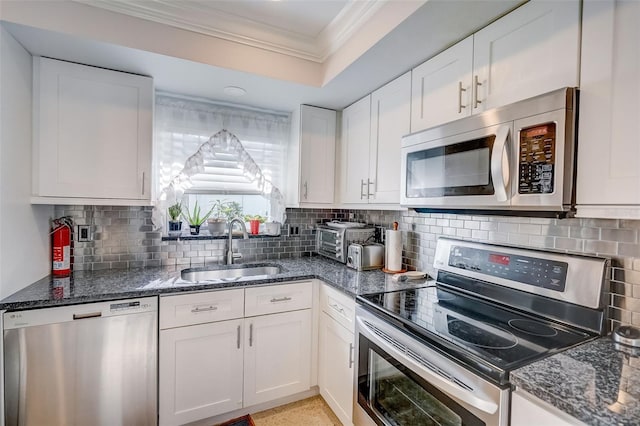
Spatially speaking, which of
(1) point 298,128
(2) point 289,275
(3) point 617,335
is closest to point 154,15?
(1) point 298,128

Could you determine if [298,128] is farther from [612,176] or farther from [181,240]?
[612,176]

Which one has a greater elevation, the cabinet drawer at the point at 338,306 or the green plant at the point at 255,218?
the green plant at the point at 255,218

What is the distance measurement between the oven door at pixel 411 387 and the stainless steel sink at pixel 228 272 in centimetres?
102

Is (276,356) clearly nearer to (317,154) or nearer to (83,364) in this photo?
(83,364)

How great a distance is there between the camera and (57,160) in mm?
1786

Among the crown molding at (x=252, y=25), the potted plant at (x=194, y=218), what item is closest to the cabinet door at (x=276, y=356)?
the potted plant at (x=194, y=218)

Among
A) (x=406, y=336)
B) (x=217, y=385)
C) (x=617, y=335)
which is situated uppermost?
(x=617, y=335)

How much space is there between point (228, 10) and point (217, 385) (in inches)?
87.4

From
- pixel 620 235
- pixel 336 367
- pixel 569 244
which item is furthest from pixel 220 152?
pixel 620 235

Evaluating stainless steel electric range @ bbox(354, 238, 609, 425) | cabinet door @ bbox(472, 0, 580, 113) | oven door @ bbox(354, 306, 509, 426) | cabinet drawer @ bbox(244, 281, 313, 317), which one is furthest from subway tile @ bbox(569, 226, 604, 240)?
cabinet drawer @ bbox(244, 281, 313, 317)

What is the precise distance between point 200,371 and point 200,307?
0.39 metres

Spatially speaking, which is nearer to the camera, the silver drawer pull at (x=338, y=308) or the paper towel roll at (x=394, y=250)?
the silver drawer pull at (x=338, y=308)

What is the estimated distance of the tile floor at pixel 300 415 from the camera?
1.96m

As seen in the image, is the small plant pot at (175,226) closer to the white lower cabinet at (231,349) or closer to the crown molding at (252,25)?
the white lower cabinet at (231,349)
